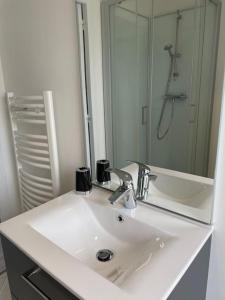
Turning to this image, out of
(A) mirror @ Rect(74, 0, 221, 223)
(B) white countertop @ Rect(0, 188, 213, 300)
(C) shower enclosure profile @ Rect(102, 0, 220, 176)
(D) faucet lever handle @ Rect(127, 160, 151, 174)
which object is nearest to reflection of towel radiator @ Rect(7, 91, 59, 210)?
(A) mirror @ Rect(74, 0, 221, 223)

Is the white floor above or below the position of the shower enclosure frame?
below

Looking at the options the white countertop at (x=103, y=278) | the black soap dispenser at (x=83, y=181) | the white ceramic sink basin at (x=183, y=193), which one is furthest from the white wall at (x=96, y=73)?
the white countertop at (x=103, y=278)

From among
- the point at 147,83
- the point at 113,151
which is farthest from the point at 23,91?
the point at 147,83

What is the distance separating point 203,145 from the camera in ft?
3.04

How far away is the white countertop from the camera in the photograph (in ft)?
2.12

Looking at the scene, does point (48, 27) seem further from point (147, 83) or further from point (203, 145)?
point (203, 145)

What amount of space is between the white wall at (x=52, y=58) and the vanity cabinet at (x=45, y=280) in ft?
2.20

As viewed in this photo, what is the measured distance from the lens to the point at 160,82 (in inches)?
42.2

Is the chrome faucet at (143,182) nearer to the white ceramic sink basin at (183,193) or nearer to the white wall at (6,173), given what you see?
the white ceramic sink basin at (183,193)

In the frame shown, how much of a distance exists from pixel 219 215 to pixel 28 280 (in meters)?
0.75

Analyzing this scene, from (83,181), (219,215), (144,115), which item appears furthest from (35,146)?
(219,215)

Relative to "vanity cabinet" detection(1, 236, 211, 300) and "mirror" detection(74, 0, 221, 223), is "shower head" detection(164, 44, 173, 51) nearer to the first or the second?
"mirror" detection(74, 0, 221, 223)

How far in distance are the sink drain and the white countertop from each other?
7.0 inches

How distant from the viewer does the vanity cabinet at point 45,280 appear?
0.74m
